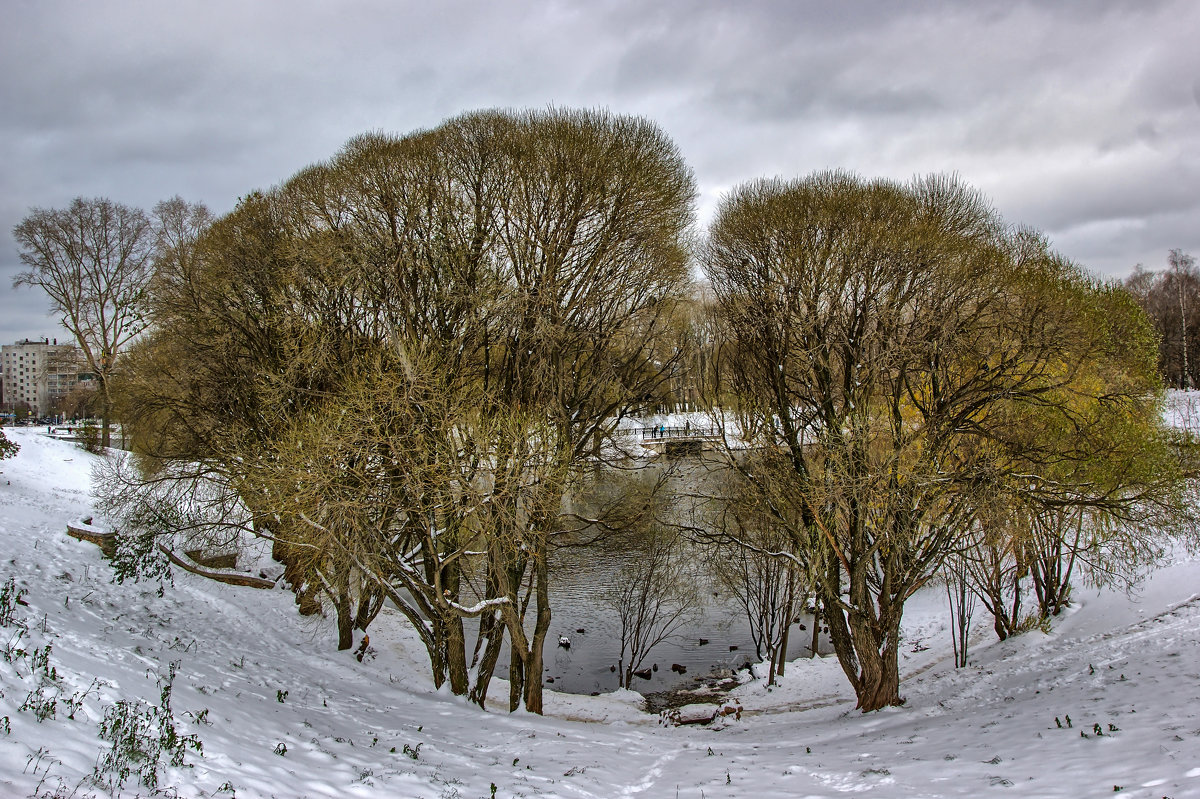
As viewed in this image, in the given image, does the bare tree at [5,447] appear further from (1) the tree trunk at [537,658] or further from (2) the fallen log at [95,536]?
(1) the tree trunk at [537,658]

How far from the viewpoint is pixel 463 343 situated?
12062 mm

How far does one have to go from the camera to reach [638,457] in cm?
1277

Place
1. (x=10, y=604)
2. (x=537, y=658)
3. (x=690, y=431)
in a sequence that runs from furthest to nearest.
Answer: (x=690, y=431), (x=537, y=658), (x=10, y=604)

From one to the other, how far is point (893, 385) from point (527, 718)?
8.69 metres

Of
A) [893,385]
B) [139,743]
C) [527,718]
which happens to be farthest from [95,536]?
[893,385]

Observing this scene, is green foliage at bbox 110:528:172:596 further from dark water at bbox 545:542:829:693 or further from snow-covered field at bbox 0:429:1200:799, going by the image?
dark water at bbox 545:542:829:693

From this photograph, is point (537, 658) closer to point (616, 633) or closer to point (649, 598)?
point (649, 598)

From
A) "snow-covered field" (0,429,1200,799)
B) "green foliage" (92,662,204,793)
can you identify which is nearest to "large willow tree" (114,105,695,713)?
"snow-covered field" (0,429,1200,799)

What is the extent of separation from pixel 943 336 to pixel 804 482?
322cm

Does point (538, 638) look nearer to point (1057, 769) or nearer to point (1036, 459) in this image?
point (1057, 769)

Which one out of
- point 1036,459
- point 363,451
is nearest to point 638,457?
point 363,451

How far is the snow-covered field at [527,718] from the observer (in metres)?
6.37

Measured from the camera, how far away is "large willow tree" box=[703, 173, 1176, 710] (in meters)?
10.9

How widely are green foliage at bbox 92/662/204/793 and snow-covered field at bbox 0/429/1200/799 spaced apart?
0.33ft
